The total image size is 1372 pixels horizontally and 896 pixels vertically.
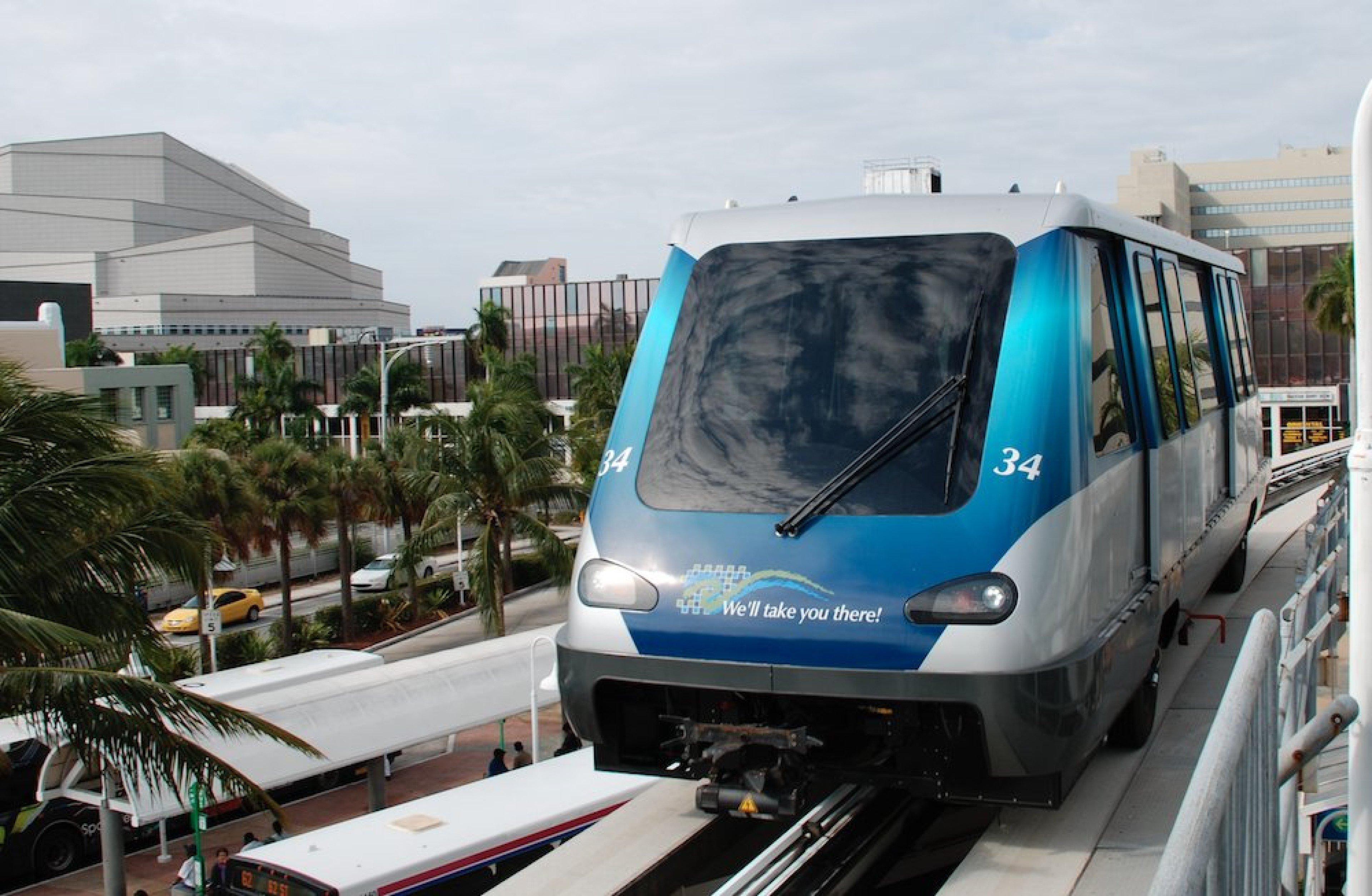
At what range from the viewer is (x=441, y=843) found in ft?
41.7

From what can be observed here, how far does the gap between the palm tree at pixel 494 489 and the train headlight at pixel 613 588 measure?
21.5 m

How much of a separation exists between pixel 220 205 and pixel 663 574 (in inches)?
5831

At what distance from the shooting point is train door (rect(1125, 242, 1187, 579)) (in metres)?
6.90

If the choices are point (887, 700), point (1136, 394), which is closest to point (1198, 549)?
point (1136, 394)

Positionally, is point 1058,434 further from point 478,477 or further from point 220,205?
point 220,205

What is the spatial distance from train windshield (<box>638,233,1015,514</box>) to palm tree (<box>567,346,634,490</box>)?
84.9ft

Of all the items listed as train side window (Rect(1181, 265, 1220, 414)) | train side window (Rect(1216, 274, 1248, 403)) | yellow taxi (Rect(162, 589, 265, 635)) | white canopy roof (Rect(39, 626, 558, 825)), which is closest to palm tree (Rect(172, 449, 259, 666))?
yellow taxi (Rect(162, 589, 265, 635))

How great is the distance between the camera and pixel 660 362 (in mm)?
6367

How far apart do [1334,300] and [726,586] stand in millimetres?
58684

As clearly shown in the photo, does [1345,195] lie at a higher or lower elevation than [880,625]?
higher

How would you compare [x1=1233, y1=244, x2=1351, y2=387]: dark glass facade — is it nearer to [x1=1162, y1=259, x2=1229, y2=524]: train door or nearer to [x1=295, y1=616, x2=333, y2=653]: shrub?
[x1=295, y1=616, x2=333, y2=653]: shrub

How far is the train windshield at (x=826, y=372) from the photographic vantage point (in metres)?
5.69

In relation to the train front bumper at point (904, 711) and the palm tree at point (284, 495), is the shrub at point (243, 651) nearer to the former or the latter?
the palm tree at point (284, 495)

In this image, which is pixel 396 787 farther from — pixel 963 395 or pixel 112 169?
pixel 112 169
